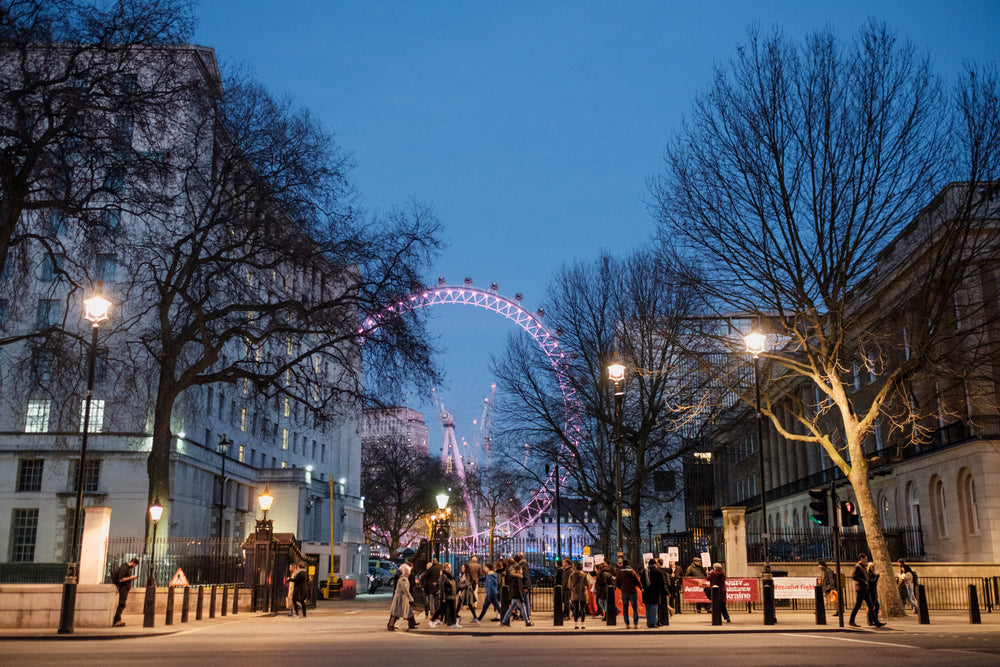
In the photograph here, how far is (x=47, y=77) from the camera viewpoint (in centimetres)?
2323

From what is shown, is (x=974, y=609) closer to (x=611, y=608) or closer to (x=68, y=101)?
(x=611, y=608)

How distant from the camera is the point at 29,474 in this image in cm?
4906

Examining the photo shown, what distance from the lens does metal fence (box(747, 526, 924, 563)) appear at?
41.1 metres

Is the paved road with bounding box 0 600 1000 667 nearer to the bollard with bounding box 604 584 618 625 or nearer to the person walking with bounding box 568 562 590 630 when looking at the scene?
the bollard with bounding box 604 584 618 625

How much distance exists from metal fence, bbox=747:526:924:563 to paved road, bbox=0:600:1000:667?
Answer: 14860mm

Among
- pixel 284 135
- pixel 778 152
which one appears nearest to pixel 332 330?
pixel 284 135

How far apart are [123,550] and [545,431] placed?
71.1ft

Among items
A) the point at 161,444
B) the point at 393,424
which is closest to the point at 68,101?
the point at 161,444

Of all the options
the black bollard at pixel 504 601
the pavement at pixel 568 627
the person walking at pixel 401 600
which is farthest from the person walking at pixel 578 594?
the person walking at pixel 401 600

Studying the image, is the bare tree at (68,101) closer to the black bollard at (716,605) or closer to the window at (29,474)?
the black bollard at (716,605)

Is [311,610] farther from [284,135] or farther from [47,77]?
[47,77]

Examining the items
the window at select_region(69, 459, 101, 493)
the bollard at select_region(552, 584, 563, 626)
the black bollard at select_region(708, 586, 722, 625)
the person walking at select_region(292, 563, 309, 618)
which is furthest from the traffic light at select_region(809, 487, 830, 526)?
the window at select_region(69, 459, 101, 493)

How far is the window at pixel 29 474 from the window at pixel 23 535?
123cm

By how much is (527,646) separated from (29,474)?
39693 mm
